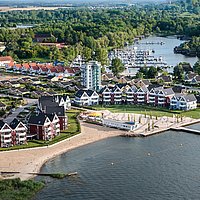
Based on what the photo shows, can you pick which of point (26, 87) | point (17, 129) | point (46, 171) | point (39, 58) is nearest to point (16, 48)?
point (39, 58)

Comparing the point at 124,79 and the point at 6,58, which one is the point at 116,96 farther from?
the point at 6,58

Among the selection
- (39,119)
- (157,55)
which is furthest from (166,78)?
(39,119)

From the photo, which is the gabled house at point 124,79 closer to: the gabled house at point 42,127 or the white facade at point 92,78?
the white facade at point 92,78

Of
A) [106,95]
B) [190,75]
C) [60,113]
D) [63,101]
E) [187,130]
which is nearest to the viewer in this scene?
[60,113]

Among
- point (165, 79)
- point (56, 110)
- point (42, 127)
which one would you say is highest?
point (56, 110)

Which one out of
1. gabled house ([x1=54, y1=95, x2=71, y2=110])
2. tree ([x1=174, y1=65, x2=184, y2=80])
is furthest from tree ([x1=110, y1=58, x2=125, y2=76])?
gabled house ([x1=54, y1=95, x2=71, y2=110])

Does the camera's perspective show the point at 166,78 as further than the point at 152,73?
No

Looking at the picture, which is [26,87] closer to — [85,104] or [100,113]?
[85,104]
